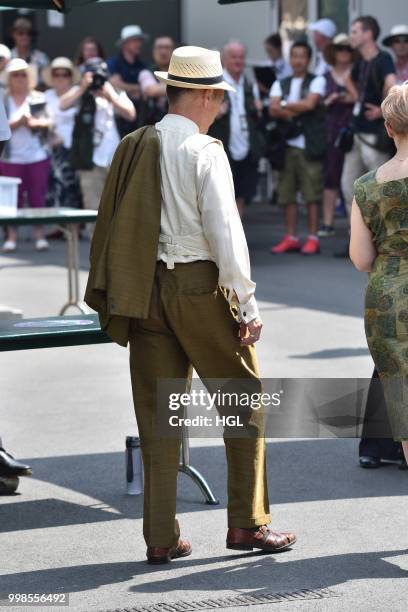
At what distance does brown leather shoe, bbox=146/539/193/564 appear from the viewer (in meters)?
5.09

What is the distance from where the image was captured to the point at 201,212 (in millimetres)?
4871

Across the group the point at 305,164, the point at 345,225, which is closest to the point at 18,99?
the point at 305,164

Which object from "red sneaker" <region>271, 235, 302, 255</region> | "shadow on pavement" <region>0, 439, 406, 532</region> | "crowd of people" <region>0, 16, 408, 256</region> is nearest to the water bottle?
"shadow on pavement" <region>0, 439, 406, 532</region>

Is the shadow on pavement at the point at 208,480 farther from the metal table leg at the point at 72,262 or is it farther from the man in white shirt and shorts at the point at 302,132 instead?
the man in white shirt and shorts at the point at 302,132

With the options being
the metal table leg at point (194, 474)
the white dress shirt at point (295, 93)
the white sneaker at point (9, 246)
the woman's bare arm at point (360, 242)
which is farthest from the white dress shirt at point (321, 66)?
the woman's bare arm at point (360, 242)

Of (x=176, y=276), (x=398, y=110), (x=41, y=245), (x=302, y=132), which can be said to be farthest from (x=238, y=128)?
(x=176, y=276)

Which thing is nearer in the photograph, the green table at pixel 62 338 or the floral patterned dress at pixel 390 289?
the floral patterned dress at pixel 390 289

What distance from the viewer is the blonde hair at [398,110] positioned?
5008 mm

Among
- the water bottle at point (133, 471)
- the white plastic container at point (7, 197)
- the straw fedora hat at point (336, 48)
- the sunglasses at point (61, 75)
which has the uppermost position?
the straw fedora hat at point (336, 48)

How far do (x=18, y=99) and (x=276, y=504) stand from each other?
881 centimetres

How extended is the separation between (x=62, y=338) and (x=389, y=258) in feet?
5.20

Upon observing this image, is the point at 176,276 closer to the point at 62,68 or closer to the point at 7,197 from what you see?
the point at 7,197

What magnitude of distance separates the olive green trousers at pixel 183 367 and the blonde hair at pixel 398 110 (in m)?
0.87

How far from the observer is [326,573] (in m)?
4.98
